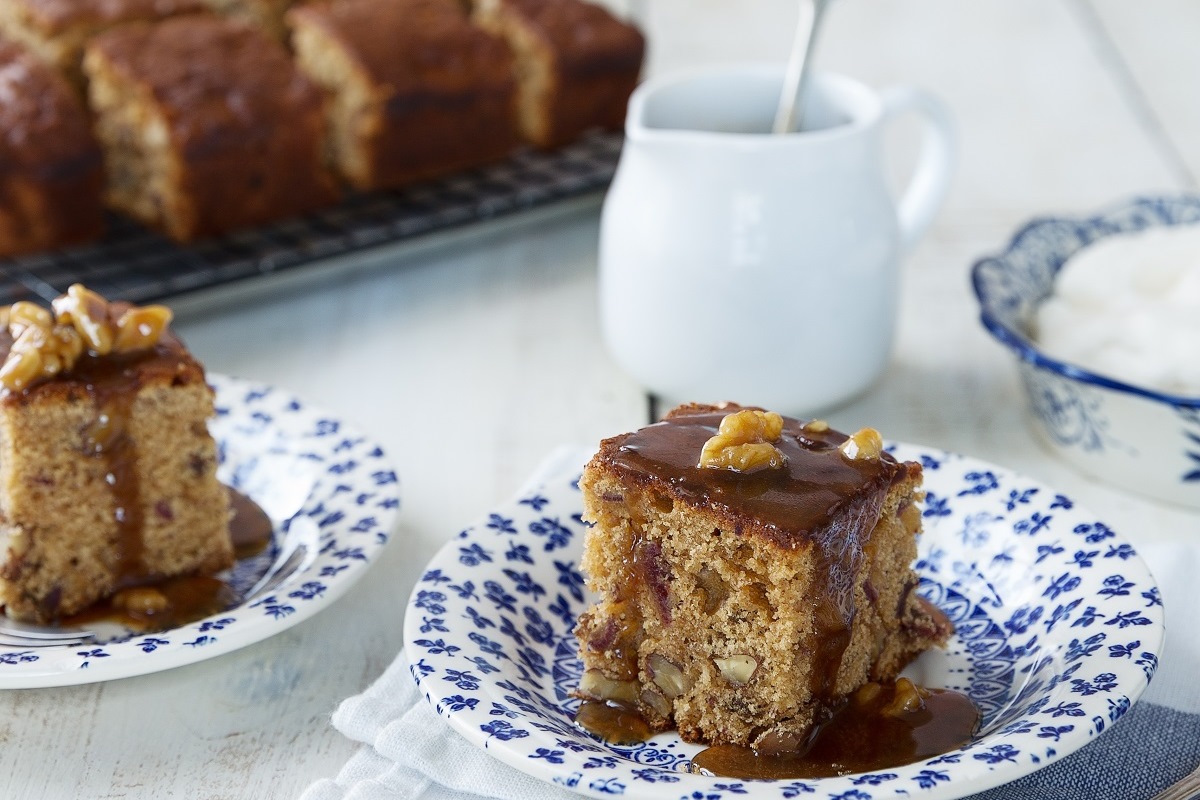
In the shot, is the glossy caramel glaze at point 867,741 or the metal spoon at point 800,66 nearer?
the glossy caramel glaze at point 867,741

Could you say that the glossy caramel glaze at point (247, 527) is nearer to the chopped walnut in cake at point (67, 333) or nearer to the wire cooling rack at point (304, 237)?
the chopped walnut in cake at point (67, 333)

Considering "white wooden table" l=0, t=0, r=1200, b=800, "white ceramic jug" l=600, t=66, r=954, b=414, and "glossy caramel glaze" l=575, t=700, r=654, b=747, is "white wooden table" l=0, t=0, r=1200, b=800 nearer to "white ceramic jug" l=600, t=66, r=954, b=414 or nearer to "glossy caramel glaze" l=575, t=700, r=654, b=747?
"white ceramic jug" l=600, t=66, r=954, b=414

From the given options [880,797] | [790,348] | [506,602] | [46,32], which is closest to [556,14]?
[46,32]

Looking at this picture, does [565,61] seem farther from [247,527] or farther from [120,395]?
[120,395]

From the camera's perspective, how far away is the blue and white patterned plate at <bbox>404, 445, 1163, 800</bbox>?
1.36 meters

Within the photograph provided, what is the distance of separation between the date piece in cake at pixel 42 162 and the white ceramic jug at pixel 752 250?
1133 mm

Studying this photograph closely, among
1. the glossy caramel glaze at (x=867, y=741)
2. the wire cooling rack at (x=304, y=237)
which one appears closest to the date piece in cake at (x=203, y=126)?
the wire cooling rack at (x=304, y=237)

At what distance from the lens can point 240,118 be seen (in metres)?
2.92

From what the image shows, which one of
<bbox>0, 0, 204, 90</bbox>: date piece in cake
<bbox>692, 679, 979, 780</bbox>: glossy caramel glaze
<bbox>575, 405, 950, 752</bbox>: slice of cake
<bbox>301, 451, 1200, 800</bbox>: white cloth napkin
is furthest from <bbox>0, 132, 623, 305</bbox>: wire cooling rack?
<bbox>692, 679, 979, 780</bbox>: glossy caramel glaze

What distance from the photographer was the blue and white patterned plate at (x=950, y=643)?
1361mm

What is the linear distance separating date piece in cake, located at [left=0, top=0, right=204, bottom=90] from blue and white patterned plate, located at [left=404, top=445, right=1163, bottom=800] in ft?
5.51

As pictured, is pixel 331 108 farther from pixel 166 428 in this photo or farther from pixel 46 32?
pixel 166 428

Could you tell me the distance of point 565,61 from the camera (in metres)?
3.31

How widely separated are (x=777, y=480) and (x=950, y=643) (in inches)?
15.8
